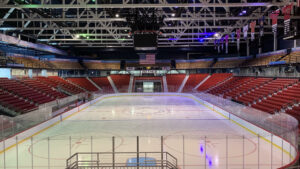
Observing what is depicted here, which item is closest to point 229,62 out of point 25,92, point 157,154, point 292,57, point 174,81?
point 174,81

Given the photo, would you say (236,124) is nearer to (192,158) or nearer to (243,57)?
(192,158)

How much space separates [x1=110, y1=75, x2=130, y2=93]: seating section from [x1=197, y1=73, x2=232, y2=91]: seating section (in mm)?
12860

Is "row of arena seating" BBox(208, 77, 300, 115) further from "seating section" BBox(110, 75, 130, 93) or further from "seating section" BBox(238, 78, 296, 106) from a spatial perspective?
"seating section" BBox(110, 75, 130, 93)

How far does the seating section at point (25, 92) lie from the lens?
1625 cm

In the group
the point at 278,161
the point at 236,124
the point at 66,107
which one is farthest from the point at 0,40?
the point at 278,161

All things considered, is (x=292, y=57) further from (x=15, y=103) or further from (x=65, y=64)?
(x=65, y=64)

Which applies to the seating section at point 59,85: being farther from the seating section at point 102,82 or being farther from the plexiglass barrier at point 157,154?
the plexiglass barrier at point 157,154

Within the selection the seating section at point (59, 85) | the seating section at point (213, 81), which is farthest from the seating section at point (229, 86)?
the seating section at point (59, 85)

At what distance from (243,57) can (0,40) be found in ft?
109

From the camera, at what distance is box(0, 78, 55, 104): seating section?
16255 mm

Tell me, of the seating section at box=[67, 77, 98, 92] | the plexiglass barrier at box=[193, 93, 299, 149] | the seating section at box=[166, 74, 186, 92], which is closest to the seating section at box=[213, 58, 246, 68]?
the seating section at box=[166, 74, 186, 92]

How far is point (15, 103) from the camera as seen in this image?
14234 millimetres

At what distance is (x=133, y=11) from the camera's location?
587 inches

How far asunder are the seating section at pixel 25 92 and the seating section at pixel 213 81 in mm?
22866
